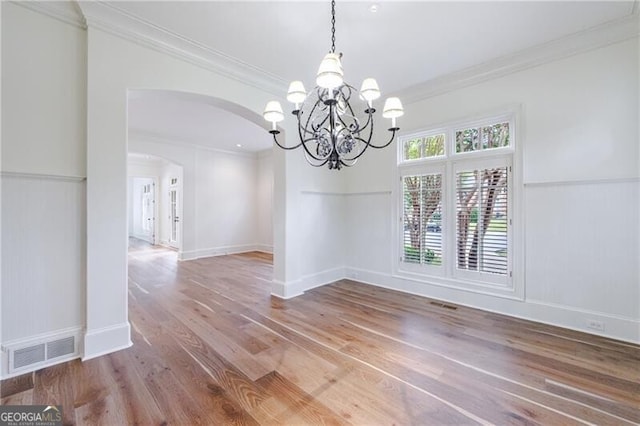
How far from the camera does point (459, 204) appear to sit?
3.68m

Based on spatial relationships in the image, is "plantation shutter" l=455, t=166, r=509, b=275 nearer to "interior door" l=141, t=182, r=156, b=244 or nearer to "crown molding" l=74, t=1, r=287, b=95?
"crown molding" l=74, t=1, r=287, b=95

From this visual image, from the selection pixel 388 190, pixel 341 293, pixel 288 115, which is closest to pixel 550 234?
pixel 388 190

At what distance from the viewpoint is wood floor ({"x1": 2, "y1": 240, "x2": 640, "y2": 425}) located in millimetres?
1746

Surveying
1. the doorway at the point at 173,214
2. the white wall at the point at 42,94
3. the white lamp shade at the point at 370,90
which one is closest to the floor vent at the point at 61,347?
the white wall at the point at 42,94

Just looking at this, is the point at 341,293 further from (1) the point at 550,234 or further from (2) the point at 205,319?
(1) the point at 550,234

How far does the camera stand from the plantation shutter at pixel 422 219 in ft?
12.8

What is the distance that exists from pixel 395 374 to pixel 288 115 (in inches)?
135

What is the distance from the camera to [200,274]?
5.36 meters

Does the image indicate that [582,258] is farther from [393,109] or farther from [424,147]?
[393,109]

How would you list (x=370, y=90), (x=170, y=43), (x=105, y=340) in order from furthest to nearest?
1. (x=170, y=43)
2. (x=105, y=340)
3. (x=370, y=90)

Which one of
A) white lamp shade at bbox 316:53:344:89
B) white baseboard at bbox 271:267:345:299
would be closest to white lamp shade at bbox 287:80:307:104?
white lamp shade at bbox 316:53:344:89

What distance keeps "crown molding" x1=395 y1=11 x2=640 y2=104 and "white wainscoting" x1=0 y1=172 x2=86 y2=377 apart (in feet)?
13.8

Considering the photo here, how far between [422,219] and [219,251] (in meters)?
5.73

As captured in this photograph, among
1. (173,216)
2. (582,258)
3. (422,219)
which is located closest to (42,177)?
(422,219)
